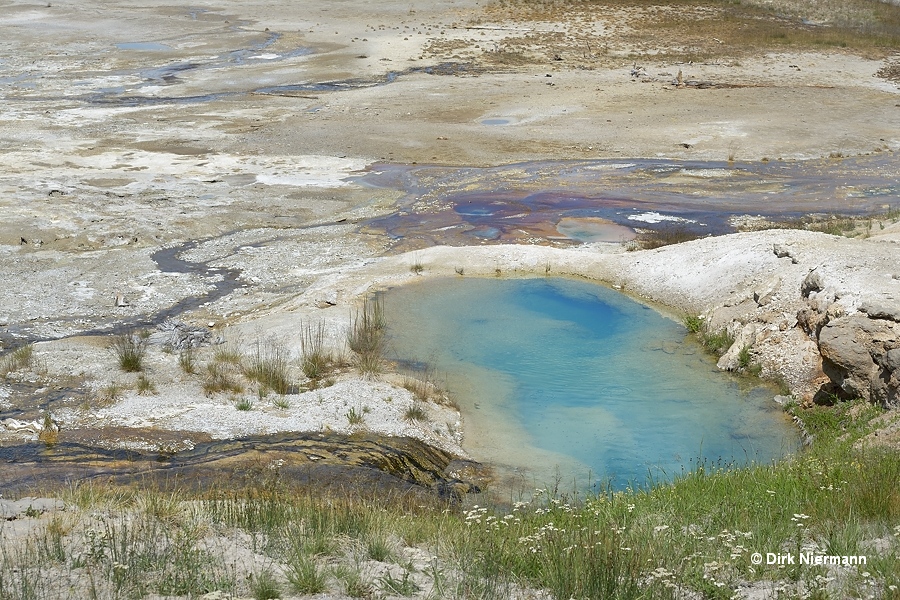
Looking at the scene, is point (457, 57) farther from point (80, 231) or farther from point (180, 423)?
point (180, 423)

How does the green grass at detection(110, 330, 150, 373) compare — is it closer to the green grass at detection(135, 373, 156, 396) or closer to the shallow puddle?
the green grass at detection(135, 373, 156, 396)

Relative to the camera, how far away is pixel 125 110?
26500 mm

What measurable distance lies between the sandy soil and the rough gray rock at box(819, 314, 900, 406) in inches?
17.5

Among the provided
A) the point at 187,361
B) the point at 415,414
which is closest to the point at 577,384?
the point at 415,414

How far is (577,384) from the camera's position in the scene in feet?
35.5

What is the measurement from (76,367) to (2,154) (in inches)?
508

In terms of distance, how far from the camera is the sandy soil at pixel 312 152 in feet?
36.9

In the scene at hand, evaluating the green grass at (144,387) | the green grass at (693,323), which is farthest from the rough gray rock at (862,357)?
the green grass at (144,387)

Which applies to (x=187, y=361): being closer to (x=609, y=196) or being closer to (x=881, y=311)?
(x=881, y=311)

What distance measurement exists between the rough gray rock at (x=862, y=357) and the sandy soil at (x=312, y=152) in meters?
0.44

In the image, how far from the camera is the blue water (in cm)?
933

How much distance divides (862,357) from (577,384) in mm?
3095

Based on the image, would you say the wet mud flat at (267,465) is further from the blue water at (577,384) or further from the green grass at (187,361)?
the green grass at (187,361)

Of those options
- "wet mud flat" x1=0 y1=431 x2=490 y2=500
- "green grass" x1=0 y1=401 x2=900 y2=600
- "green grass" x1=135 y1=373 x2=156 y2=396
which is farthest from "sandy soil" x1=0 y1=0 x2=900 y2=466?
"green grass" x1=0 y1=401 x2=900 y2=600
